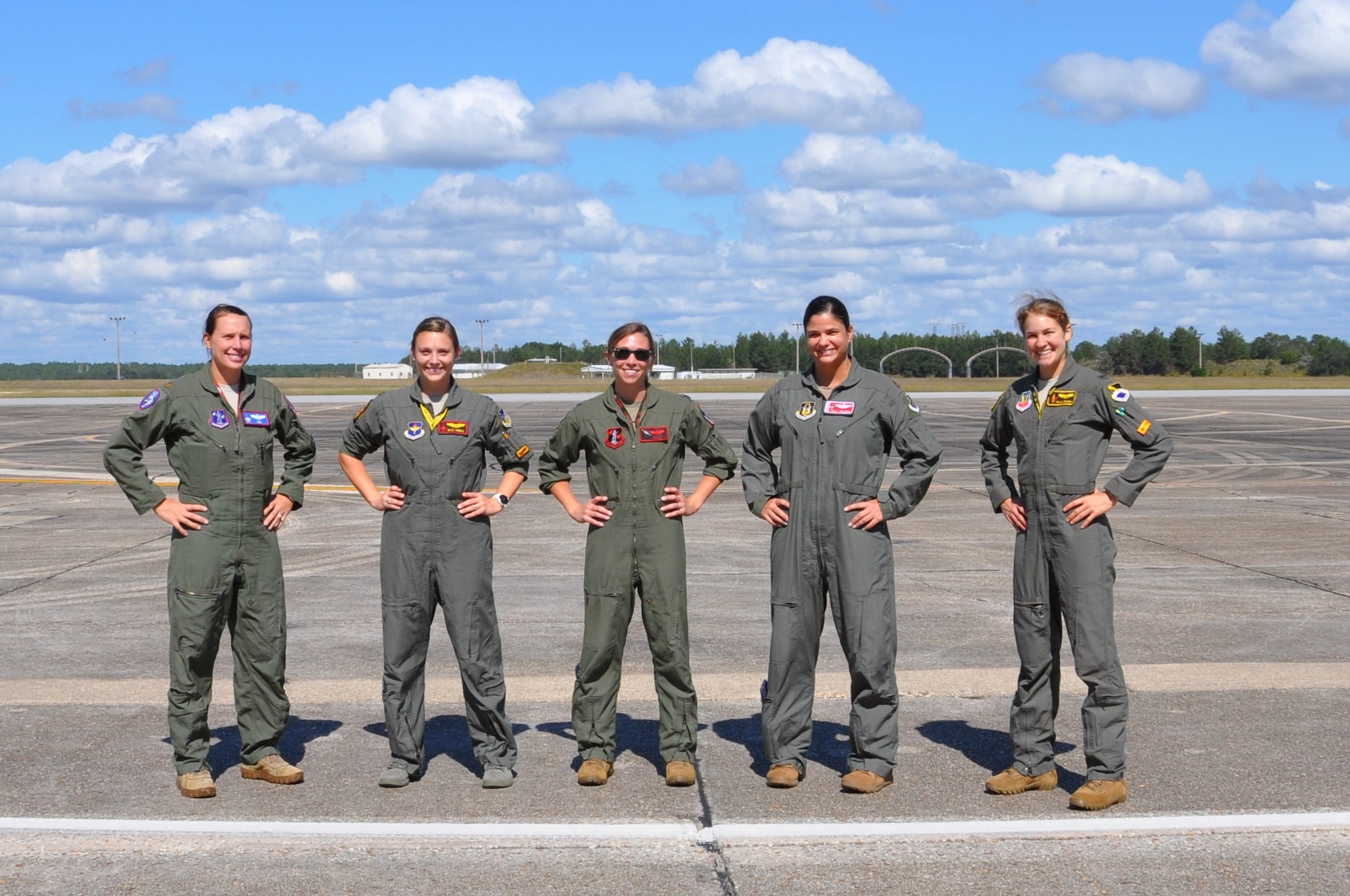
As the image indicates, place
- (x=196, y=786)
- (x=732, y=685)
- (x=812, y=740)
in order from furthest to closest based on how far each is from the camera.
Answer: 1. (x=732, y=685)
2. (x=812, y=740)
3. (x=196, y=786)

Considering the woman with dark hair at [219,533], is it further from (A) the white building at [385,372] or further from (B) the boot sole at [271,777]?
(A) the white building at [385,372]

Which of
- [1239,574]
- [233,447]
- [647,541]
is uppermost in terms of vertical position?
[233,447]

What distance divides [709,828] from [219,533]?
2.52m

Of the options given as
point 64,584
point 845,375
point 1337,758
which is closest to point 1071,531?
point 845,375

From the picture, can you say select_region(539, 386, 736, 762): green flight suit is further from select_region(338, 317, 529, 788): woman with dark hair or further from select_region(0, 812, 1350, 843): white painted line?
select_region(0, 812, 1350, 843): white painted line

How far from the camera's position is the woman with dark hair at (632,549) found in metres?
5.77

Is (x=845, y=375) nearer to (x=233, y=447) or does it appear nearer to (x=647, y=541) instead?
(x=647, y=541)

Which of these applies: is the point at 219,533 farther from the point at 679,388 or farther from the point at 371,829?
the point at 679,388

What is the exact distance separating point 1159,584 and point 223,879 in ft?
28.9

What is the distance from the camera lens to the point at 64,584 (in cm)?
1135

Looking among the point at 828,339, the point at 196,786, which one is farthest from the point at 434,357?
the point at 196,786

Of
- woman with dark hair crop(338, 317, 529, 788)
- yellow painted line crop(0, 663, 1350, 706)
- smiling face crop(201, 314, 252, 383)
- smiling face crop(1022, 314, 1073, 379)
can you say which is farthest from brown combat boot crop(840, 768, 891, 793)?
smiling face crop(201, 314, 252, 383)

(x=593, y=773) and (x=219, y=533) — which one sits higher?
(x=219, y=533)

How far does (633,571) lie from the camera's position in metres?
5.82
